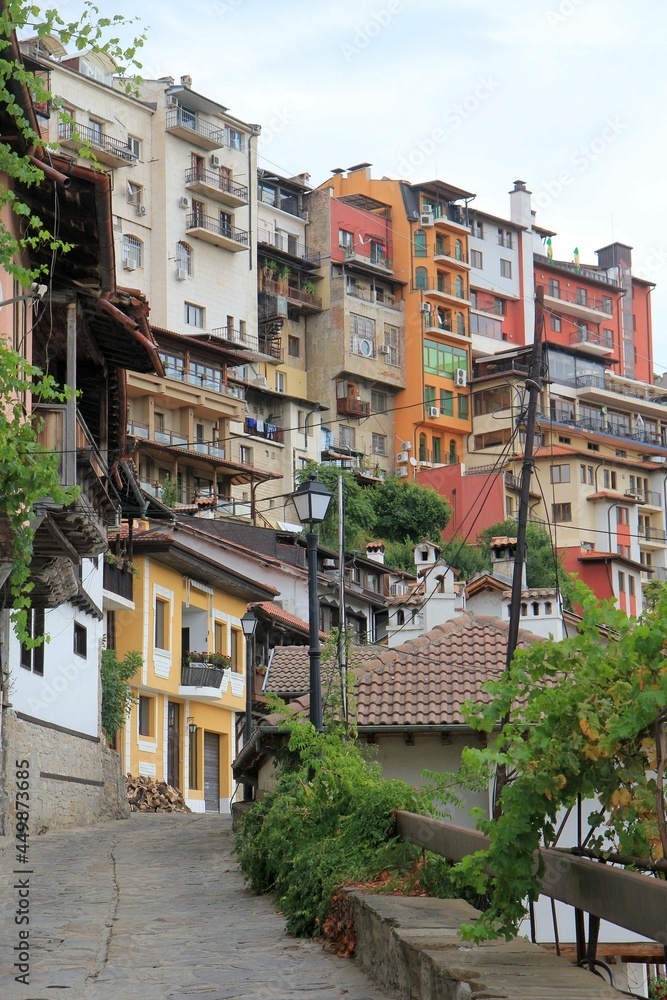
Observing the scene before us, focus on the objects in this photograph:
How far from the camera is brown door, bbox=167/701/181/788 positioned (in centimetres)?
3775

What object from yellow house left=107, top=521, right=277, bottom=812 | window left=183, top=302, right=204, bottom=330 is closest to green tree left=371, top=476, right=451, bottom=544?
window left=183, top=302, right=204, bottom=330

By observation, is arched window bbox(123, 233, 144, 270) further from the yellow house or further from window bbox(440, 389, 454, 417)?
the yellow house

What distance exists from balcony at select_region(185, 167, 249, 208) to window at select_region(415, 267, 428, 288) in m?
16.5

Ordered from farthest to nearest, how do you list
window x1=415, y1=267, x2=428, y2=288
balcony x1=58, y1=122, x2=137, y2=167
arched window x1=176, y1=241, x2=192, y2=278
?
window x1=415, y1=267, x2=428, y2=288, arched window x1=176, y1=241, x2=192, y2=278, balcony x1=58, y1=122, x2=137, y2=167

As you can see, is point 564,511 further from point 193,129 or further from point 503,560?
point 503,560

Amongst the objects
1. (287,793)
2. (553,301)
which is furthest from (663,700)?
(553,301)

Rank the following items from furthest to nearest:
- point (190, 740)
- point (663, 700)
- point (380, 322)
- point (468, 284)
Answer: point (468, 284) < point (380, 322) < point (190, 740) < point (663, 700)

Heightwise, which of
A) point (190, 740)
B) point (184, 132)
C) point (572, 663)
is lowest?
A: point (190, 740)

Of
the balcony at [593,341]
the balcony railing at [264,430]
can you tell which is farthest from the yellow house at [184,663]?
the balcony at [593,341]

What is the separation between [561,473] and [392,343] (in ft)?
44.3

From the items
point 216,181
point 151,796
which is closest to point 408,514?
point 216,181

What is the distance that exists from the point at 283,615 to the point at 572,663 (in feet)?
115

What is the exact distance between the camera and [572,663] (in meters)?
5.48

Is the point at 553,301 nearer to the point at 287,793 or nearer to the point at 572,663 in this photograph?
the point at 287,793
